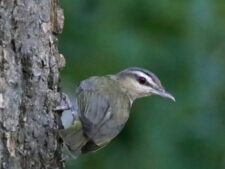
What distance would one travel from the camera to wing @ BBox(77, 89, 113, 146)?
204 inches

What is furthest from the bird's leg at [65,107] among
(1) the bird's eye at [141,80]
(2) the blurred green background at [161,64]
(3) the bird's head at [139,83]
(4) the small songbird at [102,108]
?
(2) the blurred green background at [161,64]

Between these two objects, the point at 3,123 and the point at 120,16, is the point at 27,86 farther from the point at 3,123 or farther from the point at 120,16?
the point at 120,16

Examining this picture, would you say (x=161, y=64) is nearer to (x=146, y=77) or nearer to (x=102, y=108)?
(x=146, y=77)

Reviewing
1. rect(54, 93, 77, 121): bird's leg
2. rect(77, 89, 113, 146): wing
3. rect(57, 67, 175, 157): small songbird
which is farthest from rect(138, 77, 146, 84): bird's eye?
rect(54, 93, 77, 121): bird's leg

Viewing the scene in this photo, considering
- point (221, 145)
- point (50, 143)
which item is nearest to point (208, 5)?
point (221, 145)

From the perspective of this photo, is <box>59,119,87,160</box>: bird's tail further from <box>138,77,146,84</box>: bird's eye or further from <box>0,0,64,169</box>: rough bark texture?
<box>138,77,146,84</box>: bird's eye

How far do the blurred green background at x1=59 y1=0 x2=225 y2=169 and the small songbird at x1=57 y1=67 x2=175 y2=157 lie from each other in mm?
724

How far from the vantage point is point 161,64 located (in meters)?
7.31

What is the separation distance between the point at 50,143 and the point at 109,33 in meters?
2.61

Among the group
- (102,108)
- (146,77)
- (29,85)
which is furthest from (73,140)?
(146,77)

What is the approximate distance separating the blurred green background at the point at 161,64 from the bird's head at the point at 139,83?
616mm

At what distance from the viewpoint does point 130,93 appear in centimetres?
644

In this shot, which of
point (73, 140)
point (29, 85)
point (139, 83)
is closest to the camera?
point (29, 85)

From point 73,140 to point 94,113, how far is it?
0.26 metres
